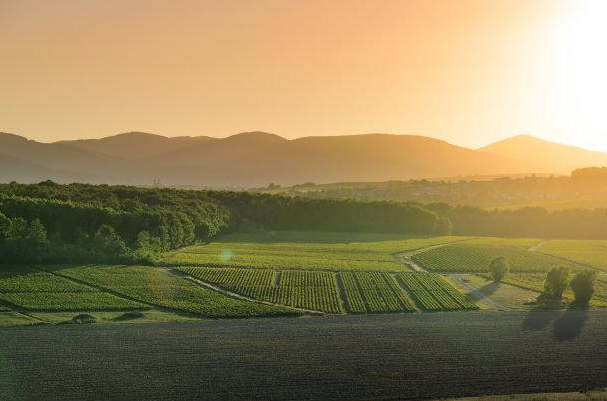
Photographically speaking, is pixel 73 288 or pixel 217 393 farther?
pixel 73 288

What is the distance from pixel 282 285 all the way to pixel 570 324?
31.6m

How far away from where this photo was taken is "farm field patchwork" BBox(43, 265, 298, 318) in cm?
6272

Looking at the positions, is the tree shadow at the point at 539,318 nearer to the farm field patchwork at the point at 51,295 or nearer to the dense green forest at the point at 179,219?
the farm field patchwork at the point at 51,295

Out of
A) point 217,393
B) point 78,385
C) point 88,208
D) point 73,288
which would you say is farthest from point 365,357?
point 88,208

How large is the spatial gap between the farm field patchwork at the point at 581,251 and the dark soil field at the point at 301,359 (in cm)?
5210

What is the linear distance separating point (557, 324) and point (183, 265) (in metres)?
47.8

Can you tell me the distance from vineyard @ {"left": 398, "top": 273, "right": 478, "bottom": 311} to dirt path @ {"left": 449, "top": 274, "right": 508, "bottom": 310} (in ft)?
6.35

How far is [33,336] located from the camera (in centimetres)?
5041

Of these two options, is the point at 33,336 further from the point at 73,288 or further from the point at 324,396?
the point at 324,396

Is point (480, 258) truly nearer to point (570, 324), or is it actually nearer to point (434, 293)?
point (434, 293)

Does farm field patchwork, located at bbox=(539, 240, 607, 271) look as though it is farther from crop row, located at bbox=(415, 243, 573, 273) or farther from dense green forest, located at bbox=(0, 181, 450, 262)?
dense green forest, located at bbox=(0, 181, 450, 262)

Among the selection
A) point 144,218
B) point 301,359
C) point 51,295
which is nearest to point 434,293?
point 301,359

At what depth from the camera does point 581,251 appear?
120938 millimetres

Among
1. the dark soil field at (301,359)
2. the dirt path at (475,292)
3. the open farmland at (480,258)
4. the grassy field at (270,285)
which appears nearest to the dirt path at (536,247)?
the open farmland at (480,258)
